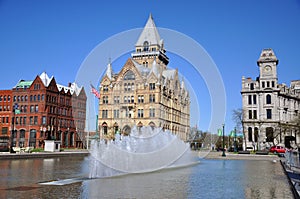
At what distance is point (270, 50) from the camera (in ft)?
268

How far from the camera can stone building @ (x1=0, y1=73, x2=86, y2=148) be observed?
74938 mm

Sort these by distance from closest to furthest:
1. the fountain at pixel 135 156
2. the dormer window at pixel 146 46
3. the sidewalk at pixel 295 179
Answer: the sidewalk at pixel 295 179 → the fountain at pixel 135 156 → the dormer window at pixel 146 46

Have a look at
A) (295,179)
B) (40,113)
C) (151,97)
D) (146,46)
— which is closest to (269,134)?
(151,97)

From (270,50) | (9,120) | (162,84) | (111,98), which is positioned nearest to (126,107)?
(111,98)

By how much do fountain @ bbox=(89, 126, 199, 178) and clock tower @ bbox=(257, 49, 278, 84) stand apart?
55.1 m

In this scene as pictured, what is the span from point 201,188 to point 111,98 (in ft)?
209

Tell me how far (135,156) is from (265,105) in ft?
219

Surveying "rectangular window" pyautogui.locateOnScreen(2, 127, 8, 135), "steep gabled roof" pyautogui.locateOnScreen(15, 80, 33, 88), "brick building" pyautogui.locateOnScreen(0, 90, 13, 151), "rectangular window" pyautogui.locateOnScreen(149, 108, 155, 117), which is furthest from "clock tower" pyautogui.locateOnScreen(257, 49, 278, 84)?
"rectangular window" pyautogui.locateOnScreen(2, 127, 8, 135)

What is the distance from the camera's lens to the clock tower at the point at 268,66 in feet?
263

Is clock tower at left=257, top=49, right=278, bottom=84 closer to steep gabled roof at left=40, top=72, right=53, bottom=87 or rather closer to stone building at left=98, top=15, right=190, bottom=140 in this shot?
stone building at left=98, top=15, right=190, bottom=140

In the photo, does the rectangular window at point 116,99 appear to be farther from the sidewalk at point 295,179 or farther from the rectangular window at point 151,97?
the sidewalk at point 295,179

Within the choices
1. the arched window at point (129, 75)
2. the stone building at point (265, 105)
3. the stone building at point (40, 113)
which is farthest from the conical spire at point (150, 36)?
the stone building at point (265, 105)

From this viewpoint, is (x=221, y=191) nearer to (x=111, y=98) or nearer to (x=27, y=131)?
(x=111, y=98)

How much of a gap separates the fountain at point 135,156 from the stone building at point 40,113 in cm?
4528
